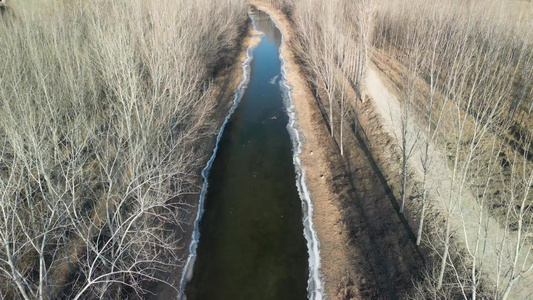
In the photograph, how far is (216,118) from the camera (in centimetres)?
3144

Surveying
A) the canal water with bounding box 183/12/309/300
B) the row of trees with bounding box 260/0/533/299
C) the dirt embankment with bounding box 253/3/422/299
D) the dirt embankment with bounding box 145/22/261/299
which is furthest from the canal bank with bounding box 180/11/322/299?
the row of trees with bounding box 260/0/533/299

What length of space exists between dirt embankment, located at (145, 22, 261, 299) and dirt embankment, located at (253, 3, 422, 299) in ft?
23.5

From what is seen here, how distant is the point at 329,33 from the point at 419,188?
12413 mm

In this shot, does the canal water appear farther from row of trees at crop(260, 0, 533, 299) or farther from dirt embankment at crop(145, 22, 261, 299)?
row of trees at crop(260, 0, 533, 299)

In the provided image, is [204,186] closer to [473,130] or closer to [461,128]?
[461,128]

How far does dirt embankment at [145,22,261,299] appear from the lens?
16.6 metres

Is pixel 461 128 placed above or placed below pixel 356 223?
above

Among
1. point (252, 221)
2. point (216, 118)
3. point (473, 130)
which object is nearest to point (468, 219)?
point (473, 130)

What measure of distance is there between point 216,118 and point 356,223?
16963 millimetres

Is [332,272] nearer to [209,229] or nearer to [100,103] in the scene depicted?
[209,229]

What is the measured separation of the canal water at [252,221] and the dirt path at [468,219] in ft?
24.0

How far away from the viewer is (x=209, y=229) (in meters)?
20.0

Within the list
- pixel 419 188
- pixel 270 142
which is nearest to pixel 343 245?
pixel 419 188

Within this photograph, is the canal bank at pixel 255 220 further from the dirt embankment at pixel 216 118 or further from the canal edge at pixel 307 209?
the dirt embankment at pixel 216 118
